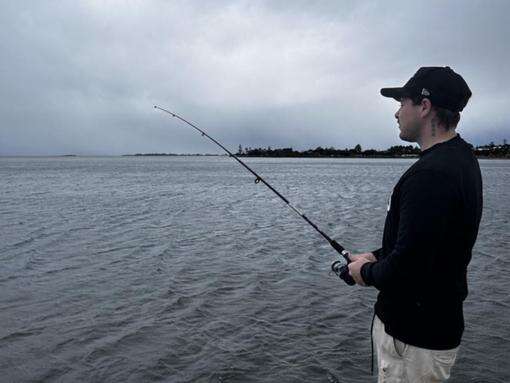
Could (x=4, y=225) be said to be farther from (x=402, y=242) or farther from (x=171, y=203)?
(x=402, y=242)

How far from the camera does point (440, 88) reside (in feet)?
9.89

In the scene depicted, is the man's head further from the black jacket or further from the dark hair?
the black jacket

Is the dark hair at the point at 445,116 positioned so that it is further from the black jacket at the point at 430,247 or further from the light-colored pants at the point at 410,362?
the light-colored pants at the point at 410,362

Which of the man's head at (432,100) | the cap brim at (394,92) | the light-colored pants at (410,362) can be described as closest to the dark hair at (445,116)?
the man's head at (432,100)

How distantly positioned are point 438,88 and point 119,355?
211 inches

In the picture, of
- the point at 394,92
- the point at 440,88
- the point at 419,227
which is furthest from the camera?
the point at 394,92

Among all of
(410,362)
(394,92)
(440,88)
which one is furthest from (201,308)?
(440,88)

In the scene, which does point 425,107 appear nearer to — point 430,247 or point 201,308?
point 430,247

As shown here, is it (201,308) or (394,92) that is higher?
(394,92)

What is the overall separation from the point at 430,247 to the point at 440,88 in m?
0.98

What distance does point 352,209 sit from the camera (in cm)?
2428

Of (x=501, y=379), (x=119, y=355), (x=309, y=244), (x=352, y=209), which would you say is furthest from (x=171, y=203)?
(x=501, y=379)

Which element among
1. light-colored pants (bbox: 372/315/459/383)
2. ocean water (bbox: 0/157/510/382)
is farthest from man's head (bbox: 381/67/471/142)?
ocean water (bbox: 0/157/510/382)

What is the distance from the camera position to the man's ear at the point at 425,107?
3035 millimetres
